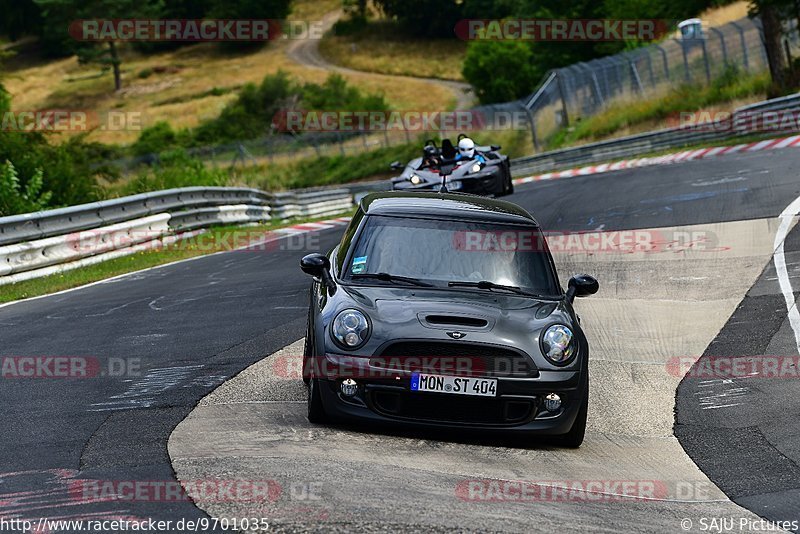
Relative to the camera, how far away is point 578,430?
25.3 feet

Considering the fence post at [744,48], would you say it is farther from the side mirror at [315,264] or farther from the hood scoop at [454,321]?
the hood scoop at [454,321]

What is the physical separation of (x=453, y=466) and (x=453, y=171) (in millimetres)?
15340

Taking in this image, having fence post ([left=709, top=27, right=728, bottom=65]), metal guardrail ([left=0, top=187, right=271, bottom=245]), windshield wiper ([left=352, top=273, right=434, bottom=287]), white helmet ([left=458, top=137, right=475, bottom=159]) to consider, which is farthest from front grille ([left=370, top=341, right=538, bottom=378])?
fence post ([left=709, top=27, right=728, bottom=65])

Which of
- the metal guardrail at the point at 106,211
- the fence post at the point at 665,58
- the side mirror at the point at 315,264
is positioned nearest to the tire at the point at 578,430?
the side mirror at the point at 315,264

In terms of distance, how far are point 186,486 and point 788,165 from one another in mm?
19948

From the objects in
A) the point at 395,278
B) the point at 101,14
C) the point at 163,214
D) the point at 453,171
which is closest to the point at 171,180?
the point at 163,214

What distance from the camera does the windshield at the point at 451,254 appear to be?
823 cm

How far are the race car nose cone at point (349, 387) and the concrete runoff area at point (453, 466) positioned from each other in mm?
259

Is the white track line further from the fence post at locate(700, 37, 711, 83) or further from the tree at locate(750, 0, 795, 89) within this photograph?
the fence post at locate(700, 37, 711, 83)

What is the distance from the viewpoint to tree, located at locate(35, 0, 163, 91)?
103m

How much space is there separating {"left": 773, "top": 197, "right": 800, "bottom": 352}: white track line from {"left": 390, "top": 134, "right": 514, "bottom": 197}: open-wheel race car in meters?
5.59

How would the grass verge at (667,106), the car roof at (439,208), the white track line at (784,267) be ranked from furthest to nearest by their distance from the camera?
the grass verge at (667,106) → the white track line at (784,267) → the car roof at (439,208)

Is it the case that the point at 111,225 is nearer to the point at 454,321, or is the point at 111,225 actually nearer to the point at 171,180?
the point at 171,180

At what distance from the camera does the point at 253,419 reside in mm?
7652
